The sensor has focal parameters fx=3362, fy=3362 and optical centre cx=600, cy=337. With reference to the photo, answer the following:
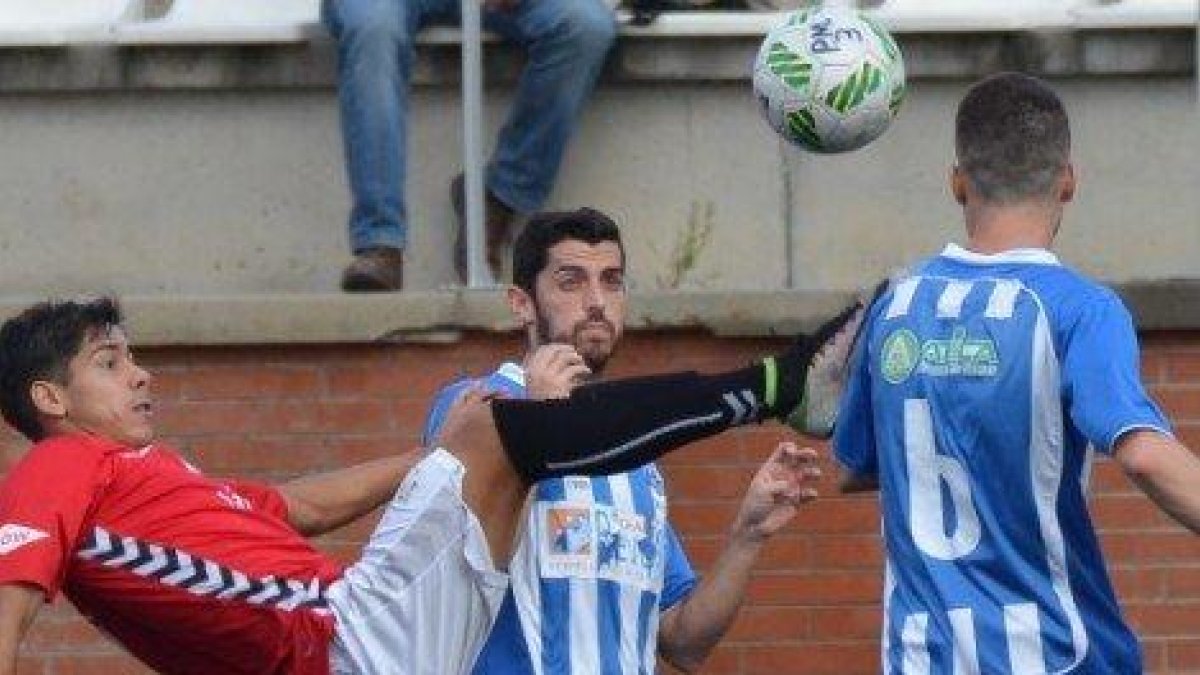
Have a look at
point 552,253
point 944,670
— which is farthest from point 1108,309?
point 552,253

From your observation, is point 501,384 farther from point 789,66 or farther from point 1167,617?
point 1167,617

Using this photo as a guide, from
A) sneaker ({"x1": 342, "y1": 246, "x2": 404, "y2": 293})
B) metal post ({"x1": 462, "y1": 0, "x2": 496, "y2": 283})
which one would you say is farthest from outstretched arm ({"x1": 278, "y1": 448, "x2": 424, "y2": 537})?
sneaker ({"x1": 342, "y1": 246, "x2": 404, "y2": 293})

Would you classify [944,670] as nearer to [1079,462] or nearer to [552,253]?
[1079,462]

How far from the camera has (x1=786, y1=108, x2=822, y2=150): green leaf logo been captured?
7.44 metres

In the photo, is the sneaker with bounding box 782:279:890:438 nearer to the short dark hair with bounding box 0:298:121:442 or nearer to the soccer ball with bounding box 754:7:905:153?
the soccer ball with bounding box 754:7:905:153

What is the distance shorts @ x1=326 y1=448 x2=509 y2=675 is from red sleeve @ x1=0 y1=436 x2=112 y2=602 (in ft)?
1.89

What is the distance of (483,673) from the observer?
6.82 m

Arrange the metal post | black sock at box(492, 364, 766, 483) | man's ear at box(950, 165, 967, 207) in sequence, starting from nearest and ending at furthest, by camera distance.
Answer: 1. man's ear at box(950, 165, 967, 207)
2. black sock at box(492, 364, 766, 483)
3. the metal post

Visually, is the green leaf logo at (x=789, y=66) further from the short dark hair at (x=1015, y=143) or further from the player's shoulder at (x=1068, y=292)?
the player's shoulder at (x=1068, y=292)

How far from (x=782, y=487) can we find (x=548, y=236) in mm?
755

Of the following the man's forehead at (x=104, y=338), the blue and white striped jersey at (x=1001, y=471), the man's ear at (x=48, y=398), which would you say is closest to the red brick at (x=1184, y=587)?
the blue and white striped jersey at (x=1001, y=471)

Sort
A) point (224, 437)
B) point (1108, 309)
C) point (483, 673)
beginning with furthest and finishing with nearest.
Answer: point (224, 437), point (483, 673), point (1108, 309)

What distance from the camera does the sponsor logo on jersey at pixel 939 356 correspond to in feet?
20.2

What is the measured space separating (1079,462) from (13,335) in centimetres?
236
